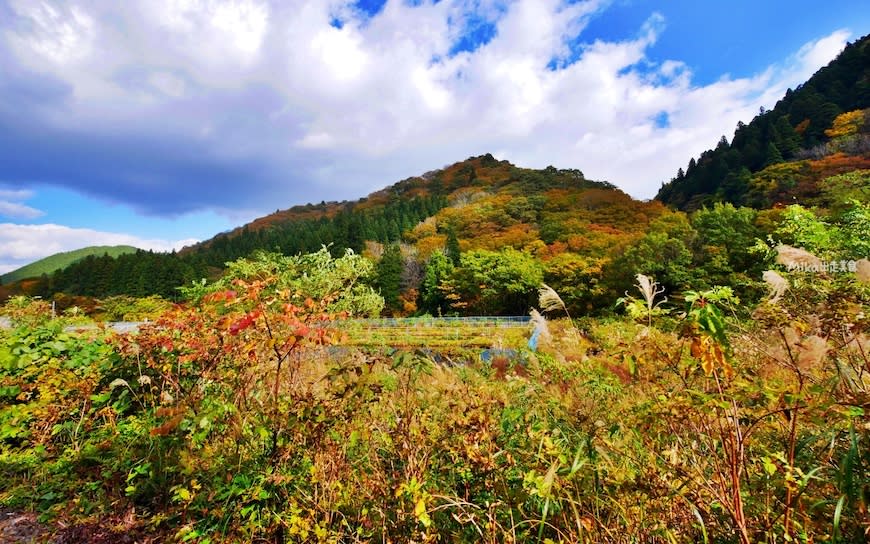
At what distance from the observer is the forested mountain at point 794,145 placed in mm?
27891

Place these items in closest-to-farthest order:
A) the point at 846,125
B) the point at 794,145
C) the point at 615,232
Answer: the point at 615,232
the point at 846,125
the point at 794,145

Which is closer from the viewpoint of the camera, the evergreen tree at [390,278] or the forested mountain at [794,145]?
the forested mountain at [794,145]

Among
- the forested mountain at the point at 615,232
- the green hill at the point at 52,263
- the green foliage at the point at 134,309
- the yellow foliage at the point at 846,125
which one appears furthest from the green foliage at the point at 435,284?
the green hill at the point at 52,263

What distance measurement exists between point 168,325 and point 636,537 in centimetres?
380

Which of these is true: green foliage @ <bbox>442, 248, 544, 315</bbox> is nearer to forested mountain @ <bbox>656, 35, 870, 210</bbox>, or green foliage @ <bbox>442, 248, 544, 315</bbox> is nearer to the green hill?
forested mountain @ <bbox>656, 35, 870, 210</bbox>

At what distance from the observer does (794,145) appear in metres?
36.1

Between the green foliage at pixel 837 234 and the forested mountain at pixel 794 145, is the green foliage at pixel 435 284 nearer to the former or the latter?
the forested mountain at pixel 794 145

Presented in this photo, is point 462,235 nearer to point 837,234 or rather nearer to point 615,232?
point 615,232

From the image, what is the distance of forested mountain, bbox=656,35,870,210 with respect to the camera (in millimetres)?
27891

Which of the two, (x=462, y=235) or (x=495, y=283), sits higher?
(x=462, y=235)

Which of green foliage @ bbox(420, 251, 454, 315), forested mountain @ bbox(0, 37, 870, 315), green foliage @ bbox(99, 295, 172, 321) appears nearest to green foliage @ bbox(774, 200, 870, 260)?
forested mountain @ bbox(0, 37, 870, 315)

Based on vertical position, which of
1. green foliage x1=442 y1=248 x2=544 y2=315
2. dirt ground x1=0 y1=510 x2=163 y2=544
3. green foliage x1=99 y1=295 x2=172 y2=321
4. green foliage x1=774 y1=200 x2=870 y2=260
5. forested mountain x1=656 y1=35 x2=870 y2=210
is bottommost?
green foliage x1=442 y1=248 x2=544 y2=315

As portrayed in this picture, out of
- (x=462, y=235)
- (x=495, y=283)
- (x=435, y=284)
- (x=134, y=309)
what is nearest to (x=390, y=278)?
(x=435, y=284)

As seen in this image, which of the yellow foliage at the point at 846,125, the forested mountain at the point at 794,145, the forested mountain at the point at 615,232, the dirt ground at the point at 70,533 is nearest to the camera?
the dirt ground at the point at 70,533
